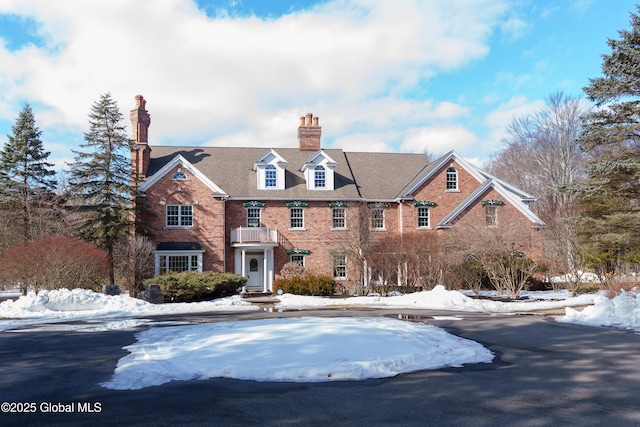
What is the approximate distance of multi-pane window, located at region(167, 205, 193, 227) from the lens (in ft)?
95.9

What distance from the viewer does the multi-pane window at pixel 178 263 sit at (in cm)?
2847

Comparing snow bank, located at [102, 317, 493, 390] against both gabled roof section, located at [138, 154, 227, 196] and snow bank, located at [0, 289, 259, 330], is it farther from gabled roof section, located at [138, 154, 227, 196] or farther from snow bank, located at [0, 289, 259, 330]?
gabled roof section, located at [138, 154, 227, 196]

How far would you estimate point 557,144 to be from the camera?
44.5m

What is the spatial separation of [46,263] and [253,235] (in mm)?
11462

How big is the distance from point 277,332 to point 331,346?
5.42 ft

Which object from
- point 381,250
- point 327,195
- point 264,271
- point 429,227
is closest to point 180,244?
point 264,271

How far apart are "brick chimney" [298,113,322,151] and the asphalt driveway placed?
26.8 metres

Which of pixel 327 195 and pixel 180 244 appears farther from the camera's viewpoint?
pixel 327 195

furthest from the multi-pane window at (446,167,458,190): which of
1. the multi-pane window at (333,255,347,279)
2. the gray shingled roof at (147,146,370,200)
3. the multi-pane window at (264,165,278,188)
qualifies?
the multi-pane window at (264,165,278,188)

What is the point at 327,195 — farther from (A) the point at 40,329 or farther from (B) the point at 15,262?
(A) the point at 40,329

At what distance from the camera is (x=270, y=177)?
102ft

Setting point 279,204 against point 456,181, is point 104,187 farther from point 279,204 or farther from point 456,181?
point 456,181

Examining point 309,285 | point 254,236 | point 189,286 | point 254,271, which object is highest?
point 254,236

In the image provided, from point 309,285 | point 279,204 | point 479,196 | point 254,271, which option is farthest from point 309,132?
point 309,285
